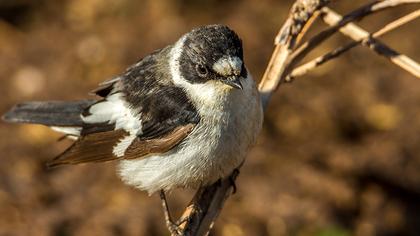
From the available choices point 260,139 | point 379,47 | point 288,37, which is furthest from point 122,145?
point 260,139

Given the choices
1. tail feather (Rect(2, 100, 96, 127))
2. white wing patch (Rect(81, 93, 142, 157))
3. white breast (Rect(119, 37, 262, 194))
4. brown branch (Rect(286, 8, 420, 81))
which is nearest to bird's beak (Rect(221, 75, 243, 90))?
white breast (Rect(119, 37, 262, 194))

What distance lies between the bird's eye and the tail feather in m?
1.08

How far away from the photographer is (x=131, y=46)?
26.3 ft

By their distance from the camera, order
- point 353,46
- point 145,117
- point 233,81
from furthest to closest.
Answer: point 145,117 < point 353,46 < point 233,81

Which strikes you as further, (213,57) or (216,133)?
(216,133)

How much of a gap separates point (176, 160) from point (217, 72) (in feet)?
1.99

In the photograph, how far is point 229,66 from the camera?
4.15m

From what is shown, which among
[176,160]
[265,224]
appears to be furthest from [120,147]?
[265,224]

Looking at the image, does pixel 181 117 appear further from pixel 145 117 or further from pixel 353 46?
pixel 353 46

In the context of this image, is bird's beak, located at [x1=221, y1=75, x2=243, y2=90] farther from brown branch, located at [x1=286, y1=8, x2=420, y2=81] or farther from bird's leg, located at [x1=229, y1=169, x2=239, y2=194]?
bird's leg, located at [x1=229, y1=169, x2=239, y2=194]

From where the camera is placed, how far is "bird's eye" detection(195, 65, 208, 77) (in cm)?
432

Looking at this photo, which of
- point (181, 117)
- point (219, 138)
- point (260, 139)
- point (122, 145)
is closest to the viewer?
point (219, 138)

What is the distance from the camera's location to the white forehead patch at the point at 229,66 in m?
4.15

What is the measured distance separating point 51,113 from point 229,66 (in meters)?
1.63
